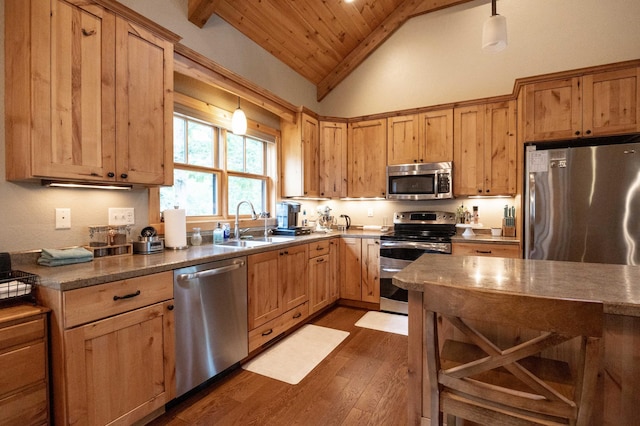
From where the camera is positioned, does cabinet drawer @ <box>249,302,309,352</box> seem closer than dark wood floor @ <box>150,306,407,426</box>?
No

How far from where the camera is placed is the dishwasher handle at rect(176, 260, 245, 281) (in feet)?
6.22

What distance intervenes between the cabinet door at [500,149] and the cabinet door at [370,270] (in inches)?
56.6

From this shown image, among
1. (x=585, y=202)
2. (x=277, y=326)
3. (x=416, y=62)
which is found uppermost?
(x=416, y=62)

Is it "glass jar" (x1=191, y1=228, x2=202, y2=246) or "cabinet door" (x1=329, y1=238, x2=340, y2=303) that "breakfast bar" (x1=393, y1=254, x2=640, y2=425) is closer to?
"glass jar" (x1=191, y1=228, x2=202, y2=246)

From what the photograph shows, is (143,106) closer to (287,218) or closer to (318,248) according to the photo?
(287,218)

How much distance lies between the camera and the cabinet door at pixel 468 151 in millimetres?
3564

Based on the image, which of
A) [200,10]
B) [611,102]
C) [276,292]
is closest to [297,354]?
[276,292]

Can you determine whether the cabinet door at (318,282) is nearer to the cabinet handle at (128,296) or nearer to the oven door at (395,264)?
the oven door at (395,264)

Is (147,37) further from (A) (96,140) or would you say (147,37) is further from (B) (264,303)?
(B) (264,303)

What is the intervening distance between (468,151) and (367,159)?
48.8 inches

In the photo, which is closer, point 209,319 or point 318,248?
point 209,319

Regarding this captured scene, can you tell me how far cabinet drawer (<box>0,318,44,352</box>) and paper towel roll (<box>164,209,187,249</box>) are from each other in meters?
1.03

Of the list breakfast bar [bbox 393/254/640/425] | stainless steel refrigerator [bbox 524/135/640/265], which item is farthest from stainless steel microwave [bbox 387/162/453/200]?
breakfast bar [bbox 393/254/640/425]

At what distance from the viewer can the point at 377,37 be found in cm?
431
